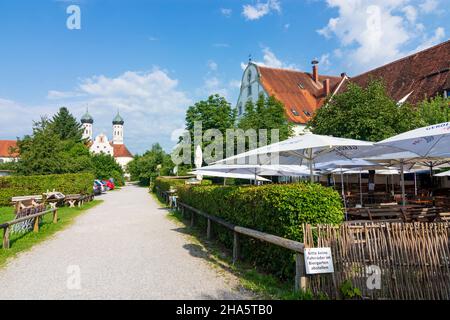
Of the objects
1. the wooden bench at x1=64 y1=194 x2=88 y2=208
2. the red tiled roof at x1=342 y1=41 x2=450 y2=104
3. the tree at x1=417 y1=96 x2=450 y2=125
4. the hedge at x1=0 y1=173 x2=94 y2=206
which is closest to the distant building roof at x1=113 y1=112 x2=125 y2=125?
the red tiled roof at x1=342 y1=41 x2=450 y2=104

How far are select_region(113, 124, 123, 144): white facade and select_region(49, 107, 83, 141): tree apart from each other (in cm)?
7911

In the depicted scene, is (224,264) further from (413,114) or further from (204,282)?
(413,114)

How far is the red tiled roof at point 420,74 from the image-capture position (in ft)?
89.4

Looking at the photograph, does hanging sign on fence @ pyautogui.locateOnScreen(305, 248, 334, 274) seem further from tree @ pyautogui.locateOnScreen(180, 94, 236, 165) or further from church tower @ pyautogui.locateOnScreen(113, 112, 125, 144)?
church tower @ pyautogui.locateOnScreen(113, 112, 125, 144)

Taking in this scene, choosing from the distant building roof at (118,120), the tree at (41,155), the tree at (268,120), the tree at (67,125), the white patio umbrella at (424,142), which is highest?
the distant building roof at (118,120)

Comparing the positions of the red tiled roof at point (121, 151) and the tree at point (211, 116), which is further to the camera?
the red tiled roof at point (121, 151)

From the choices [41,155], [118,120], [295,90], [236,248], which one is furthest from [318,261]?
[118,120]

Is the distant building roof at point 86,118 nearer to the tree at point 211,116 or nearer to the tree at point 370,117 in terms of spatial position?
the tree at point 211,116

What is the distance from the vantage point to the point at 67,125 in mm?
55156

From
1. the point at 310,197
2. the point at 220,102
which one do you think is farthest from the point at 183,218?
the point at 220,102

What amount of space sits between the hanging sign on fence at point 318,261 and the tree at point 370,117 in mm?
15365

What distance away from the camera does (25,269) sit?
21.6 feet

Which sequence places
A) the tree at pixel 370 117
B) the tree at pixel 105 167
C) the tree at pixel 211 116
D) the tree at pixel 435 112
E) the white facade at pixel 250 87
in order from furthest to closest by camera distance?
the tree at pixel 105 167
the white facade at pixel 250 87
the tree at pixel 211 116
the tree at pixel 435 112
the tree at pixel 370 117

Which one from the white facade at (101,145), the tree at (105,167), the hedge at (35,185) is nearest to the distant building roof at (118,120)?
the white facade at (101,145)
